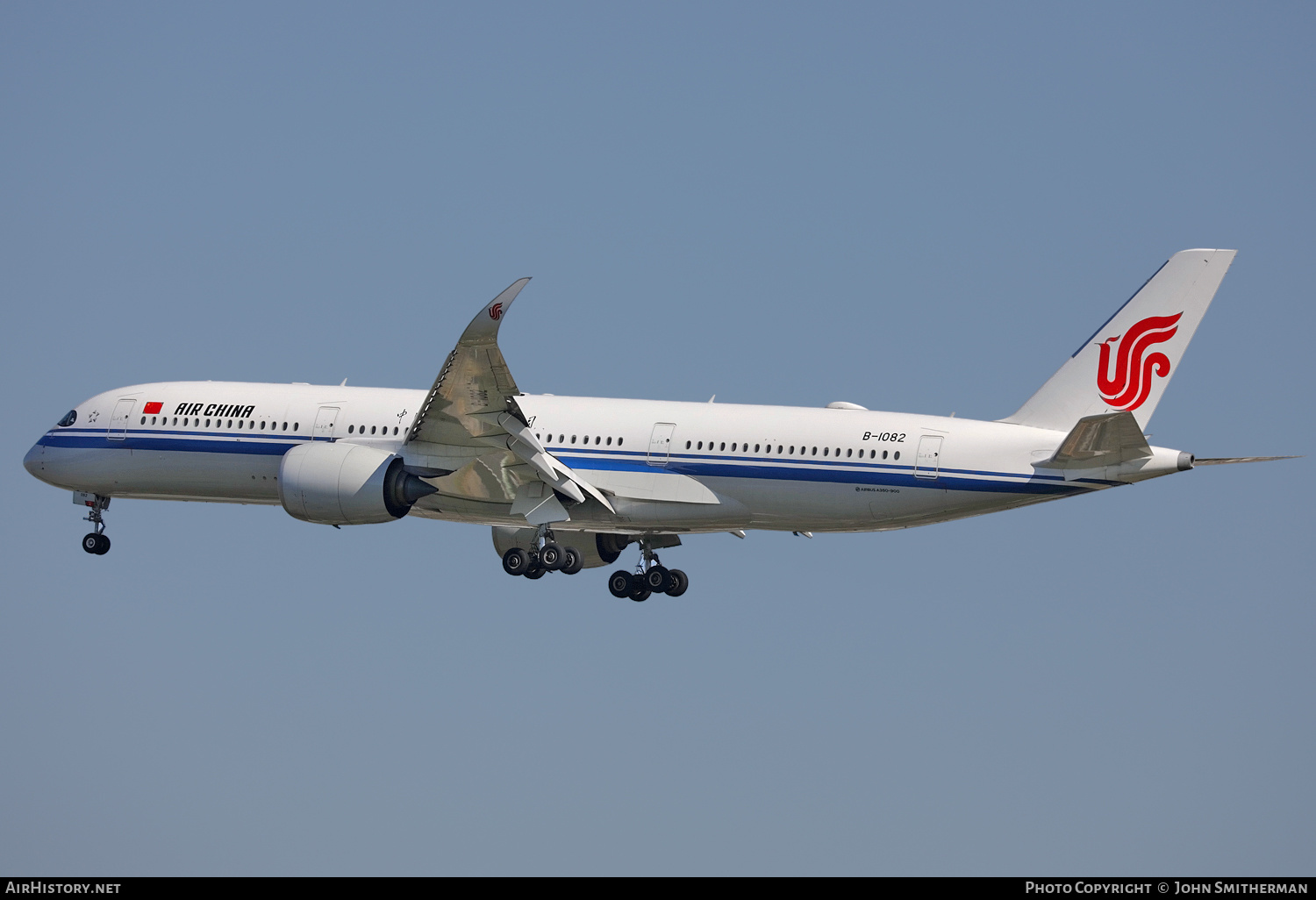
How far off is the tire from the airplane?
1613 mm

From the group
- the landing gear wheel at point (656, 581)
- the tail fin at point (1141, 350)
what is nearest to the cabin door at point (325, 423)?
the landing gear wheel at point (656, 581)

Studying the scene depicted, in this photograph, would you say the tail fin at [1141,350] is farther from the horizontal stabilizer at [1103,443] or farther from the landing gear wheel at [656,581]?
the landing gear wheel at [656,581]

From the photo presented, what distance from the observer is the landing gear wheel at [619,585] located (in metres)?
48.8

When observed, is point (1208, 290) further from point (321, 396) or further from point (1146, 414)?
point (321, 396)

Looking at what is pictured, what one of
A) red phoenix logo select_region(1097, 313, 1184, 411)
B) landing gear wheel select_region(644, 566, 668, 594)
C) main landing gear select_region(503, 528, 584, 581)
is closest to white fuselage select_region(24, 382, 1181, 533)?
main landing gear select_region(503, 528, 584, 581)

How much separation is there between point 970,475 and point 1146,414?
4.47 m

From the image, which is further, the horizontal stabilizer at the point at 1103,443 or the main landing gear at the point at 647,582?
the main landing gear at the point at 647,582

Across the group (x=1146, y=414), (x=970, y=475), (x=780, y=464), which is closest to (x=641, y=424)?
(x=780, y=464)

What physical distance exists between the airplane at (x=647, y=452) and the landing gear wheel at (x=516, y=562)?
0.06 metres

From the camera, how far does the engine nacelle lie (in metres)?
42.6

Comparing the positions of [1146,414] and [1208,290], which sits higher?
[1208,290]

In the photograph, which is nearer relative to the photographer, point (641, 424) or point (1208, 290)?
point (1208, 290)

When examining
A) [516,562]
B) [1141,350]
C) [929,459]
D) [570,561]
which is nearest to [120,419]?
[516,562]

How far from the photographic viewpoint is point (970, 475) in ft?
136
